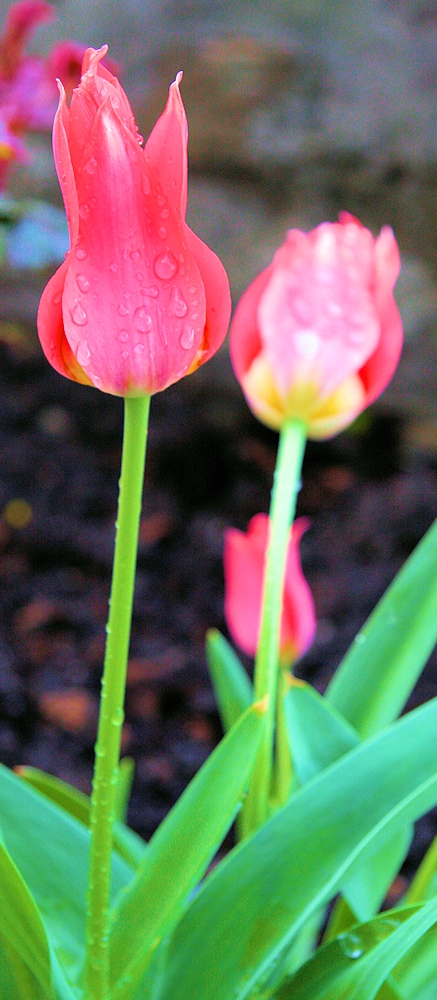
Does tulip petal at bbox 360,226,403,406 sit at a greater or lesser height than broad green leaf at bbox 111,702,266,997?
greater

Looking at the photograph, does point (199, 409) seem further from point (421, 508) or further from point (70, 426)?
point (421, 508)

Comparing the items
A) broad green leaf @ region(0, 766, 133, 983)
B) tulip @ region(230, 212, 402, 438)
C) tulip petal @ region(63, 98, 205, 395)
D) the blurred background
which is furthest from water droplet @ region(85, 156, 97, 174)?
the blurred background

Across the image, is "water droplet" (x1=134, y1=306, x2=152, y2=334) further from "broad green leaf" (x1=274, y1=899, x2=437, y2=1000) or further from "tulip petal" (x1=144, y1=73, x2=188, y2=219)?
"broad green leaf" (x1=274, y1=899, x2=437, y2=1000)

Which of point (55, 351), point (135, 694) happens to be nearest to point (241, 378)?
point (55, 351)

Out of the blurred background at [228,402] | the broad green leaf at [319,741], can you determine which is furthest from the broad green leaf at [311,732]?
the blurred background at [228,402]

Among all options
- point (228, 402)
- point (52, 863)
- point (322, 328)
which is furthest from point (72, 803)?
point (228, 402)

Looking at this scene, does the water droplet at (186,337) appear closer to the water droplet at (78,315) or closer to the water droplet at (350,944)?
the water droplet at (78,315)
